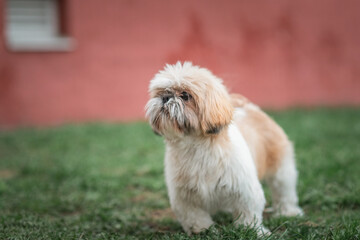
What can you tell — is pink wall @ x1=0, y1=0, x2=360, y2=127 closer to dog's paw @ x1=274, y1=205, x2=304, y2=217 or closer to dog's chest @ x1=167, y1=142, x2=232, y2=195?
dog's paw @ x1=274, y1=205, x2=304, y2=217

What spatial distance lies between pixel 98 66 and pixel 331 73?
605 cm

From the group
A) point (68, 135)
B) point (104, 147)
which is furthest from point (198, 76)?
point (68, 135)

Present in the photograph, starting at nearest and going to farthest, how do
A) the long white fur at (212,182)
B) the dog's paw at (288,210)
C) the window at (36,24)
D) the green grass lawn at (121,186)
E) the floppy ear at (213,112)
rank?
the floppy ear at (213,112)
the long white fur at (212,182)
the green grass lawn at (121,186)
the dog's paw at (288,210)
the window at (36,24)

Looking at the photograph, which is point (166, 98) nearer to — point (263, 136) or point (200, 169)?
point (200, 169)

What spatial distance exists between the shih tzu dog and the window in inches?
266

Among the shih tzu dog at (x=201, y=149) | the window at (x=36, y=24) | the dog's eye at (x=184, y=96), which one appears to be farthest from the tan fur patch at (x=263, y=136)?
the window at (x=36, y=24)

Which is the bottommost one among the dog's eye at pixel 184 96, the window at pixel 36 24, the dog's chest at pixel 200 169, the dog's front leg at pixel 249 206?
the dog's front leg at pixel 249 206

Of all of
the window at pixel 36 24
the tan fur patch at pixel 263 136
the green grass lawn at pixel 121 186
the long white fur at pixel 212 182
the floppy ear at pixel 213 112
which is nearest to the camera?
the floppy ear at pixel 213 112

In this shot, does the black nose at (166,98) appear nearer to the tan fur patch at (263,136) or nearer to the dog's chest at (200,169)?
the dog's chest at (200,169)

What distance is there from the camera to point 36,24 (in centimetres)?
1019

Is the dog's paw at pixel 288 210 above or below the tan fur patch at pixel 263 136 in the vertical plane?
below

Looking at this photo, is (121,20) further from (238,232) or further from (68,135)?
(238,232)

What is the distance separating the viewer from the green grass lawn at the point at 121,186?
3850 mm

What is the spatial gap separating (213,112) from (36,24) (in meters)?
7.75
